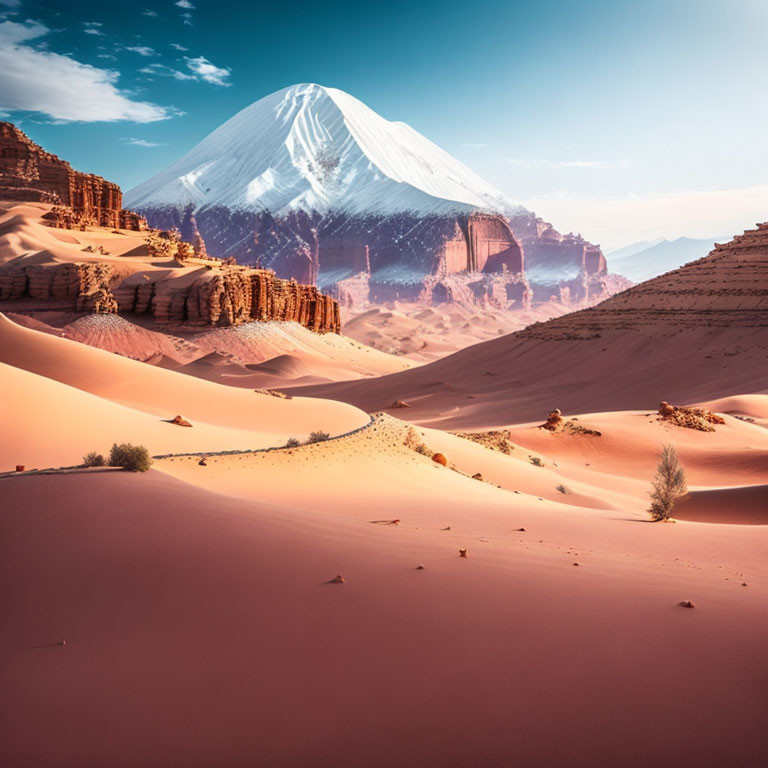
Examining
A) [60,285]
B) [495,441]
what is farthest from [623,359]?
[60,285]

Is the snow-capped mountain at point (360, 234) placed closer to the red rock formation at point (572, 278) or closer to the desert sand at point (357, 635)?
the red rock formation at point (572, 278)

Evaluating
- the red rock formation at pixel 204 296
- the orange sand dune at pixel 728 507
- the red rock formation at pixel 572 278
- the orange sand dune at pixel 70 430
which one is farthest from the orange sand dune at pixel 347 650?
the red rock formation at pixel 572 278

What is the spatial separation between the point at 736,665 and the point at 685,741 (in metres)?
0.91

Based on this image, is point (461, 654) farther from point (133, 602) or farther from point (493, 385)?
point (493, 385)

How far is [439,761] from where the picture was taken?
315 cm

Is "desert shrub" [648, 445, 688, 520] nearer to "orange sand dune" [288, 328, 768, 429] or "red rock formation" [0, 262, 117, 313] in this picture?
"orange sand dune" [288, 328, 768, 429]

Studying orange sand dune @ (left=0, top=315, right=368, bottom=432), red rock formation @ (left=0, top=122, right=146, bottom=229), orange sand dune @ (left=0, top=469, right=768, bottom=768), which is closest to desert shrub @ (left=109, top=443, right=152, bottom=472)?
orange sand dune @ (left=0, top=469, right=768, bottom=768)

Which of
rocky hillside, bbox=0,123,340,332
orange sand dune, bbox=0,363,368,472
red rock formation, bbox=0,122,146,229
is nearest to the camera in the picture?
orange sand dune, bbox=0,363,368,472

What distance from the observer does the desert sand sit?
3.29m

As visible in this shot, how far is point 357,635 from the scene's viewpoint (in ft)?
14.1

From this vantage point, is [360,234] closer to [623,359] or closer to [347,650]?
[623,359]

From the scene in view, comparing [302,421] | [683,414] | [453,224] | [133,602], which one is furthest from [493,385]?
[453,224]

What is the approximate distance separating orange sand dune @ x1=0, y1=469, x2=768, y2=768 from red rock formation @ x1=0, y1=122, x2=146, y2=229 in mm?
74664

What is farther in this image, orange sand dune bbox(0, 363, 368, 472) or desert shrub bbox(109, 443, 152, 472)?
orange sand dune bbox(0, 363, 368, 472)
